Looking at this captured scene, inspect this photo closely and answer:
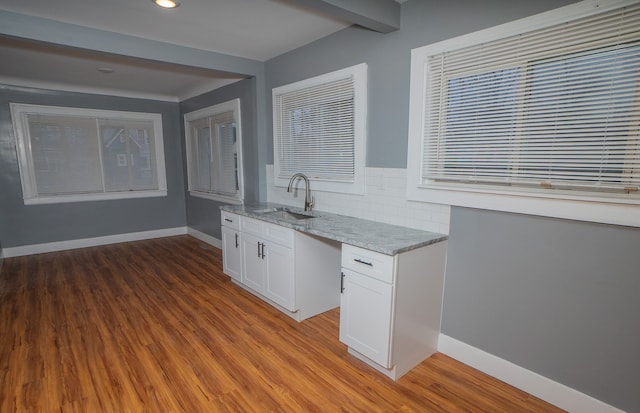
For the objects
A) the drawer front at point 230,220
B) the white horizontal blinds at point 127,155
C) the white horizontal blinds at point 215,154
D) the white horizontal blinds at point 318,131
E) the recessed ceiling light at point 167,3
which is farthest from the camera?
the white horizontal blinds at point 127,155

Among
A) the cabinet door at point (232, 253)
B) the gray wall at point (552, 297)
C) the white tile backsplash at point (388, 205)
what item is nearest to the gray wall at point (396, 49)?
the white tile backsplash at point (388, 205)

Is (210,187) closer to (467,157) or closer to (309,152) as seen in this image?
(309,152)

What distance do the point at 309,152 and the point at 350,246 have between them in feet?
4.86

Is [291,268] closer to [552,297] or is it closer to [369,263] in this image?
[369,263]

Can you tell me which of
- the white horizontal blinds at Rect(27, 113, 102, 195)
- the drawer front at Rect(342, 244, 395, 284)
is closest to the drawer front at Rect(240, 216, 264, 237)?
Answer: the drawer front at Rect(342, 244, 395, 284)

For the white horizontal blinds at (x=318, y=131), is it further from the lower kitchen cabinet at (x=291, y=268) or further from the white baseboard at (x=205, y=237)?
the white baseboard at (x=205, y=237)

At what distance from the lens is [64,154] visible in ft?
16.8

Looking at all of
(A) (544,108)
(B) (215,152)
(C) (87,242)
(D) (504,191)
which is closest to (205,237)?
(B) (215,152)

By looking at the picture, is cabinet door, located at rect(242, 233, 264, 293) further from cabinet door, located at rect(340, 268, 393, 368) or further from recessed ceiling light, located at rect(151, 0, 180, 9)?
recessed ceiling light, located at rect(151, 0, 180, 9)

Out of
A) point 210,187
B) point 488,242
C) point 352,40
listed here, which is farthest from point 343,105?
point 210,187

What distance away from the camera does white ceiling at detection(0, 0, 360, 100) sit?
251 cm

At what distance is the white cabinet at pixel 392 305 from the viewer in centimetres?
209

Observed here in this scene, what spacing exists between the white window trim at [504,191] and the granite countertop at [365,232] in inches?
11.9

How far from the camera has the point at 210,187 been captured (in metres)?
5.39
